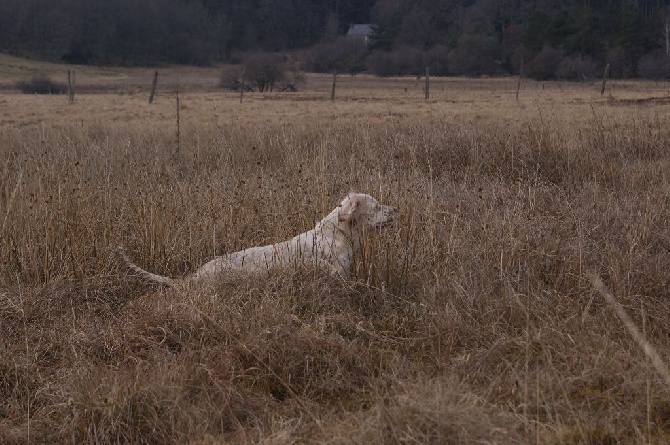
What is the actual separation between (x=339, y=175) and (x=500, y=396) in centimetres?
351

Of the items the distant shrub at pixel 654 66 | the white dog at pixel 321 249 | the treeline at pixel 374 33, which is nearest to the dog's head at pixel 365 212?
the white dog at pixel 321 249

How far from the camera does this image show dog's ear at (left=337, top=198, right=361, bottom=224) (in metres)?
5.10

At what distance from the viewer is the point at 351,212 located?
16.7 feet

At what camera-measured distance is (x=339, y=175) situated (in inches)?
262

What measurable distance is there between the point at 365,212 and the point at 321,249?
373 mm

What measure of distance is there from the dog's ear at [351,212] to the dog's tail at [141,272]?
115 centimetres

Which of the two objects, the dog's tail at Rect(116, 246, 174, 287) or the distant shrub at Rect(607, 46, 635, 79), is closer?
the dog's tail at Rect(116, 246, 174, 287)

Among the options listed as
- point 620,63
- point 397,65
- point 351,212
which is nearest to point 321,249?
point 351,212

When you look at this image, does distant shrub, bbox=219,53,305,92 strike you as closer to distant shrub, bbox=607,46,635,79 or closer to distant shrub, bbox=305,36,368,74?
distant shrub, bbox=305,36,368,74

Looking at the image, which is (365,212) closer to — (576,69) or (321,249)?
(321,249)

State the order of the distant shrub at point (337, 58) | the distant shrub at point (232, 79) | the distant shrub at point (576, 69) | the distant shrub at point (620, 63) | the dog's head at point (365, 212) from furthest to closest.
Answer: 1. the distant shrub at point (337, 58)
2. the distant shrub at point (620, 63)
3. the distant shrub at point (576, 69)
4. the distant shrub at point (232, 79)
5. the dog's head at point (365, 212)

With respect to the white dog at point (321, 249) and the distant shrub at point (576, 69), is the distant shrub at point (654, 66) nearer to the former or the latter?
the distant shrub at point (576, 69)

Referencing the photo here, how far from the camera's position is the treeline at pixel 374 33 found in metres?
61.2

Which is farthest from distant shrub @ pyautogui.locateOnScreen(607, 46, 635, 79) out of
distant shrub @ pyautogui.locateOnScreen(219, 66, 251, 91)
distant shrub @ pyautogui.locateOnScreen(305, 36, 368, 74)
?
distant shrub @ pyautogui.locateOnScreen(219, 66, 251, 91)
